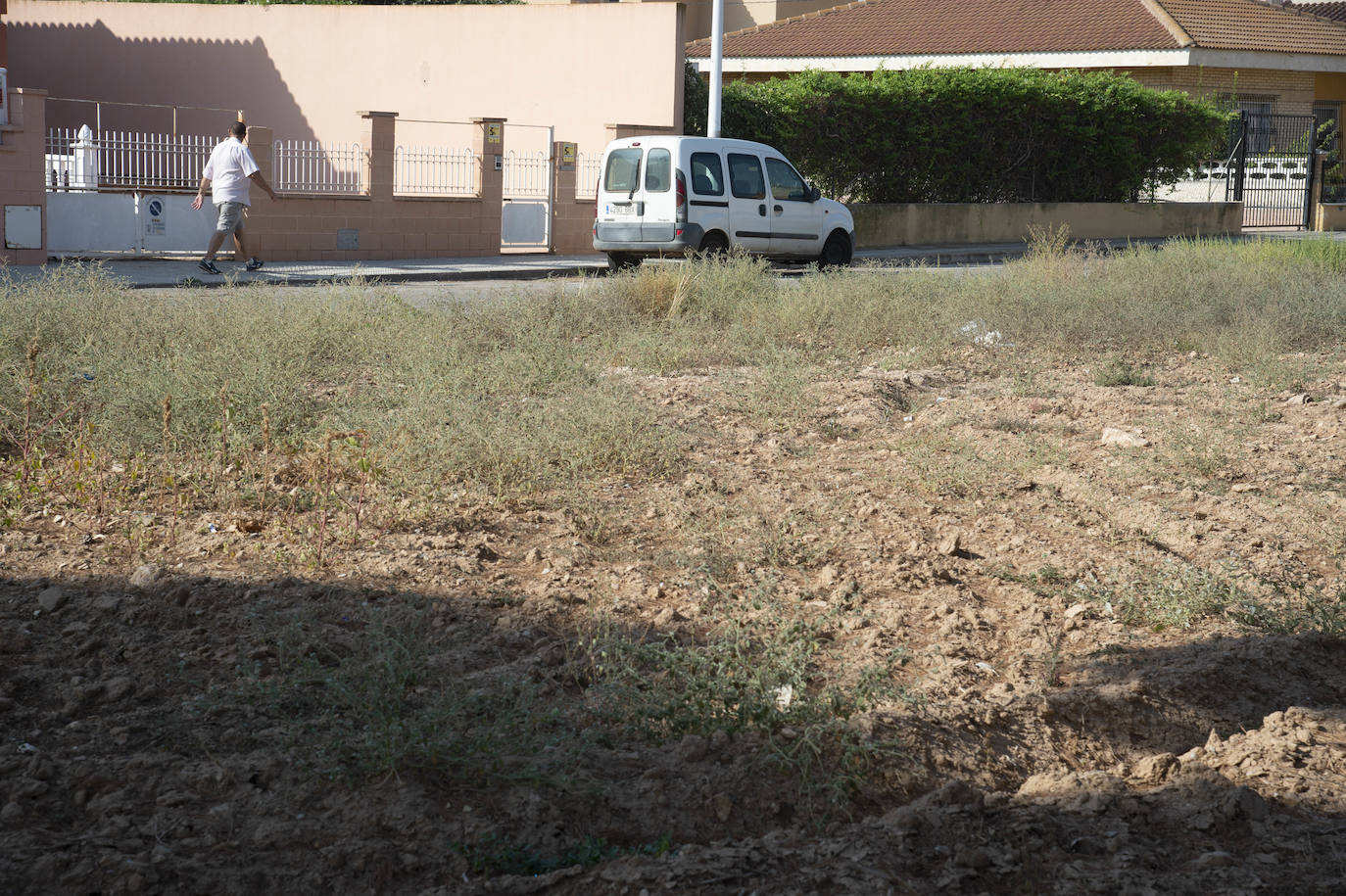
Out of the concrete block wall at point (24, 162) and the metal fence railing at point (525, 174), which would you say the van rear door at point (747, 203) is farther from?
the concrete block wall at point (24, 162)

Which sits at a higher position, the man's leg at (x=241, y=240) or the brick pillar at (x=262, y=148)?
the brick pillar at (x=262, y=148)

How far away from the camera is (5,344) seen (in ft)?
23.6

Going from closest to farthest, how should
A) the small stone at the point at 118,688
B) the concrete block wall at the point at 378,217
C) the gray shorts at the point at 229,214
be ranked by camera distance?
1. the small stone at the point at 118,688
2. the gray shorts at the point at 229,214
3. the concrete block wall at the point at 378,217

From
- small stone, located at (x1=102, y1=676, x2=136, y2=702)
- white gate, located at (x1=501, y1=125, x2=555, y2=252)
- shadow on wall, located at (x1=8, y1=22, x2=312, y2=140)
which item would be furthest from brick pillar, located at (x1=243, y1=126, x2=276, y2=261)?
small stone, located at (x1=102, y1=676, x2=136, y2=702)

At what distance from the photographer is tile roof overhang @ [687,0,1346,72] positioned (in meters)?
31.9

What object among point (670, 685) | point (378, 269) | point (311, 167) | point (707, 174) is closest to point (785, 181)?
point (707, 174)

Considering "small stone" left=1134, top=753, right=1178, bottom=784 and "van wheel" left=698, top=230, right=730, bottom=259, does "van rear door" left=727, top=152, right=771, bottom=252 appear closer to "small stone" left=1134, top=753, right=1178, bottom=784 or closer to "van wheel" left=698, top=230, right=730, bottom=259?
"van wheel" left=698, top=230, right=730, bottom=259

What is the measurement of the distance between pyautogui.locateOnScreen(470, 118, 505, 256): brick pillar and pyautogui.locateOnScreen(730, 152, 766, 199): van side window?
15.1 ft

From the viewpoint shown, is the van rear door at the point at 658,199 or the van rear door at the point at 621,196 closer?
the van rear door at the point at 658,199

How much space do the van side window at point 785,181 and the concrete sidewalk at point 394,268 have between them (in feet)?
4.87

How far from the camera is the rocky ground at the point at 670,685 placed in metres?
3.06

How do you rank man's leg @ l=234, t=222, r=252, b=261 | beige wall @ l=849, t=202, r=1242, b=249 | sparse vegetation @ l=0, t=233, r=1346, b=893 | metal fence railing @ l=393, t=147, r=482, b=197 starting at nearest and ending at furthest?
sparse vegetation @ l=0, t=233, r=1346, b=893
man's leg @ l=234, t=222, r=252, b=261
metal fence railing @ l=393, t=147, r=482, b=197
beige wall @ l=849, t=202, r=1242, b=249

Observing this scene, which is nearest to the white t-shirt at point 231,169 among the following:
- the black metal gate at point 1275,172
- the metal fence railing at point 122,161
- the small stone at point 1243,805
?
the metal fence railing at point 122,161

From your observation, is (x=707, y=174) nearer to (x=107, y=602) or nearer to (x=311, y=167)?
(x=311, y=167)
